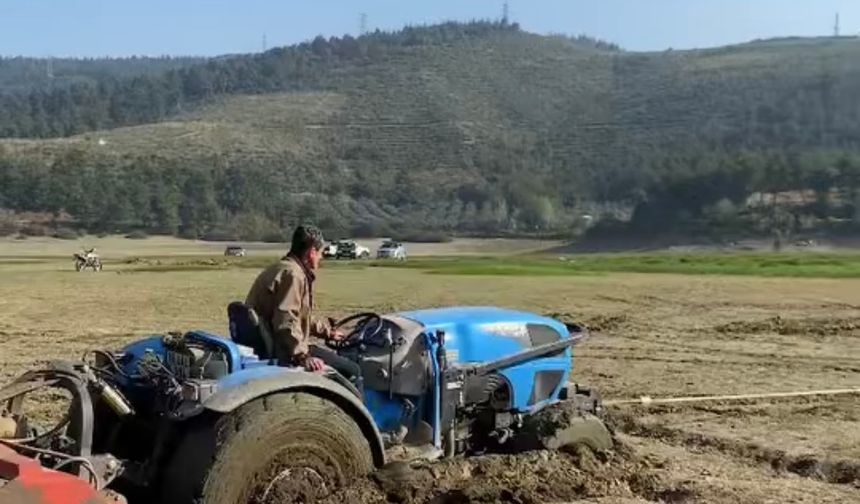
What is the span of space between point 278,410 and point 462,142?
120 metres

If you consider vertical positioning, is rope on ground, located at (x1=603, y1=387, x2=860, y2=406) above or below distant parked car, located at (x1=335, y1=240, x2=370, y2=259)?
above

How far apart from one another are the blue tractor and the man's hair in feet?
1.60

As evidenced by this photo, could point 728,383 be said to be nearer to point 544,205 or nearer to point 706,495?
point 706,495

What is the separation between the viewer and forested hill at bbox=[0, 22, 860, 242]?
86.6 metres

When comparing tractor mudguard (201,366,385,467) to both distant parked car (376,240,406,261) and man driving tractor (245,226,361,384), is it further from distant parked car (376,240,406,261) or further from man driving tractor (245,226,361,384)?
distant parked car (376,240,406,261)

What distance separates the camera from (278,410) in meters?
6.33

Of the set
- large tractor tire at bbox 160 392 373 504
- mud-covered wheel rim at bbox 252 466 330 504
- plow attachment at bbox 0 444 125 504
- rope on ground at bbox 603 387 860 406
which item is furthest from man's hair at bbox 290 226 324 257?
rope on ground at bbox 603 387 860 406

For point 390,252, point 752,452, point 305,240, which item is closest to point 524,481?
point 305,240

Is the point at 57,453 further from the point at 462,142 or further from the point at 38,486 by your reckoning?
the point at 462,142

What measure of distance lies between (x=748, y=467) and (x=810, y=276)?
91.3 feet

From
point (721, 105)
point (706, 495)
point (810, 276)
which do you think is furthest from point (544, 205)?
point (706, 495)

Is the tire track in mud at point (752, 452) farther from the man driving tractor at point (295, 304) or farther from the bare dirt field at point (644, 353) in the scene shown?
the man driving tractor at point (295, 304)

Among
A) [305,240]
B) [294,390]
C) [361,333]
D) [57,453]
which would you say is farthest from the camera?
[361,333]

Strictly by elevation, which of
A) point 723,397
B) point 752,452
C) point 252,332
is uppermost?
point 252,332
